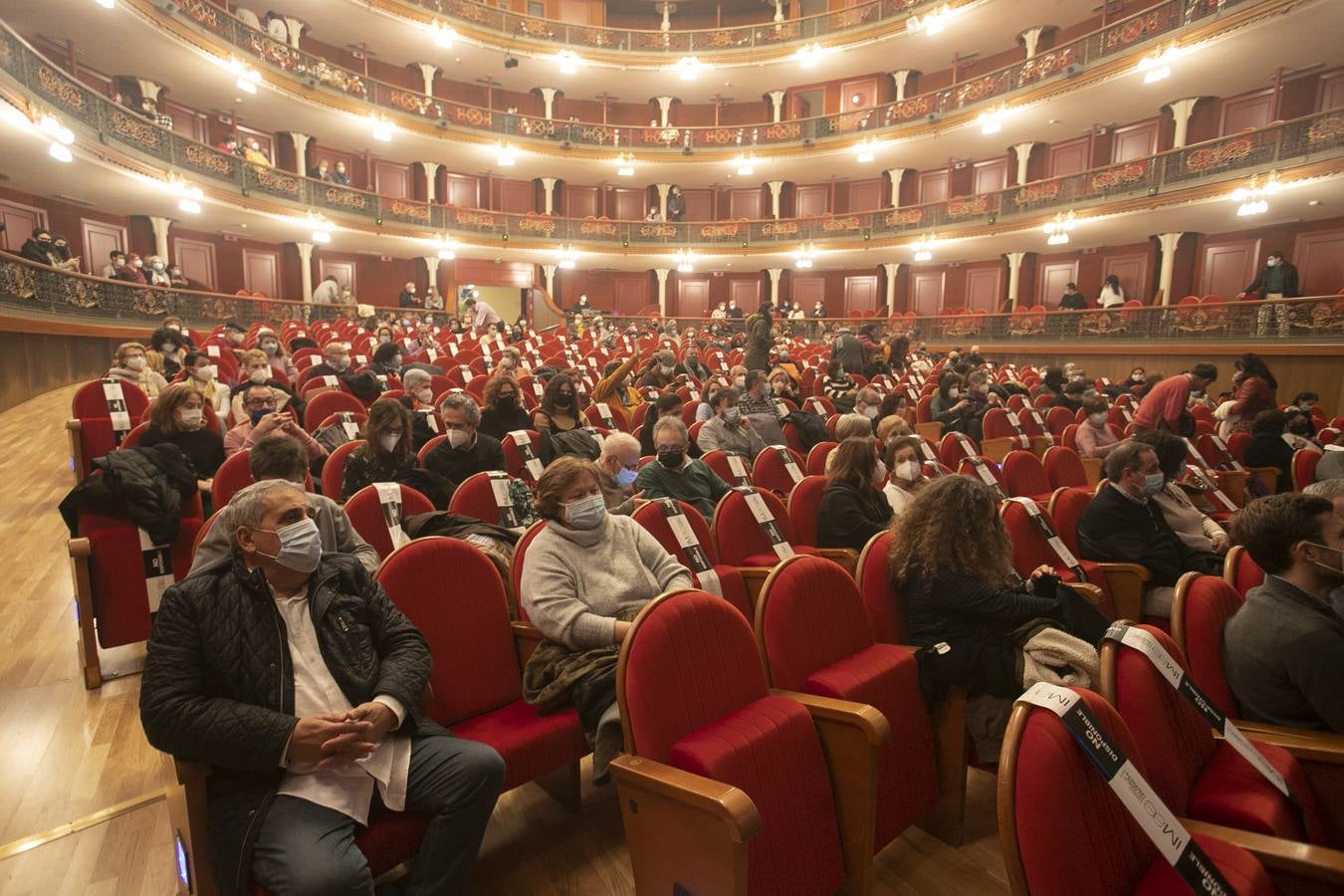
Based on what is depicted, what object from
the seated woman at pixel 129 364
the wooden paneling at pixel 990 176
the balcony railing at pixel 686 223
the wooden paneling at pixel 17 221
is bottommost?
the seated woman at pixel 129 364

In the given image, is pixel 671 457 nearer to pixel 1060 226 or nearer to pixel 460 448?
pixel 460 448

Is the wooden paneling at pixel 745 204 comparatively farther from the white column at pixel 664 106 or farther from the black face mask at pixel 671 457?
the black face mask at pixel 671 457

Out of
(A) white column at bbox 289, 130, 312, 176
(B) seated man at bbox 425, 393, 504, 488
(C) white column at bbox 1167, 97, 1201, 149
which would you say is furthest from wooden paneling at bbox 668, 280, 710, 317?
(B) seated man at bbox 425, 393, 504, 488

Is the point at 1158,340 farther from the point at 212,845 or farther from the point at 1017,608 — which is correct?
the point at 212,845

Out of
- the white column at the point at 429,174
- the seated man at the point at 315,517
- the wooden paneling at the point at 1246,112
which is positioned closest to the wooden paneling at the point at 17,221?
the white column at the point at 429,174

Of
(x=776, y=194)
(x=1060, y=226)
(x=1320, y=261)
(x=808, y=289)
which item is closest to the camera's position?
(x=1320, y=261)

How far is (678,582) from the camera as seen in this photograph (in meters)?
2.15

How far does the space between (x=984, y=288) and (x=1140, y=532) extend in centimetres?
1705

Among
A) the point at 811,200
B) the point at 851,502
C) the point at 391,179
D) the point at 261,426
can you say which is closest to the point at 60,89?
the point at 391,179

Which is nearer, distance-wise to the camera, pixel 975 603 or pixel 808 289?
pixel 975 603

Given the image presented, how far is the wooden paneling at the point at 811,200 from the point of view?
20.4 m

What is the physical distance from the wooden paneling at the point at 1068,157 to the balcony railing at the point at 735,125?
238 cm

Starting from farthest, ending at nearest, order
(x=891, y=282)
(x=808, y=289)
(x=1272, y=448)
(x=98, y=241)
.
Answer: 1. (x=808, y=289)
2. (x=891, y=282)
3. (x=98, y=241)
4. (x=1272, y=448)

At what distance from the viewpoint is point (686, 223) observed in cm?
2031
